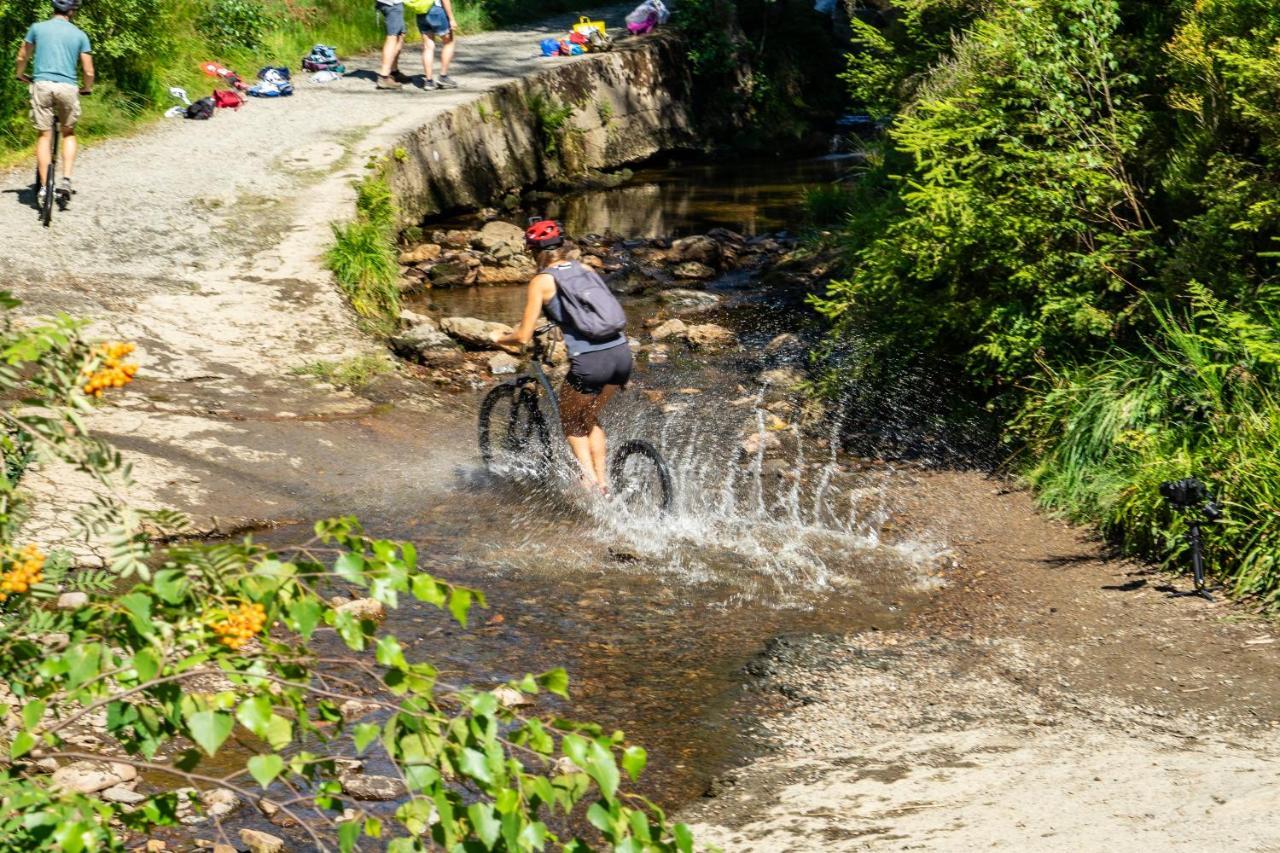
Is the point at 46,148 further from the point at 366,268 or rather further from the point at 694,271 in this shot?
the point at 694,271

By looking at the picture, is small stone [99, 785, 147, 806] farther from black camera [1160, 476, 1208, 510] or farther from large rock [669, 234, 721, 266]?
large rock [669, 234, 721, 266]

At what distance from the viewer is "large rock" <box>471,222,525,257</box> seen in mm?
16359

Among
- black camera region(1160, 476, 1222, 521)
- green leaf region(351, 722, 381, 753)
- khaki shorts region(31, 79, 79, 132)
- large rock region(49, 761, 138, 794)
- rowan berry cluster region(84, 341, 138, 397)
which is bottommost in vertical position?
large rock region(49, 761, 138, 794)

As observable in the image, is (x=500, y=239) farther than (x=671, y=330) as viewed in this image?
Yes

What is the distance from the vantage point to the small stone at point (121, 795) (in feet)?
18.0

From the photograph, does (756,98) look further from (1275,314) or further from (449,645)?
(449,645)

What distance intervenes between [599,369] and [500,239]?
8.05 meters

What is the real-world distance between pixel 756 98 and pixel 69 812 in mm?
23678

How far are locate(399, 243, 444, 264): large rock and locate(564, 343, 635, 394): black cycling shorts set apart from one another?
7.25m

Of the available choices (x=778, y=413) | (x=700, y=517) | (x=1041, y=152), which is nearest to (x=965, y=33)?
→ (x=1041, y=152)

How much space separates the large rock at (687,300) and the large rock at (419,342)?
10.5ft

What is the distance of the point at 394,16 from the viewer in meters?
19.2

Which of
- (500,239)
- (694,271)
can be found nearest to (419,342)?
(500,239)

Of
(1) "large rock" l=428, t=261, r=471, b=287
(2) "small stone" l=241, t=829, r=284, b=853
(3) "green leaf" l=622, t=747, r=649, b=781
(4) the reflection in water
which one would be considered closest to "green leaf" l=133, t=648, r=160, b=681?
(3) "green leaf" l=622, t=747, r=649, b=781
